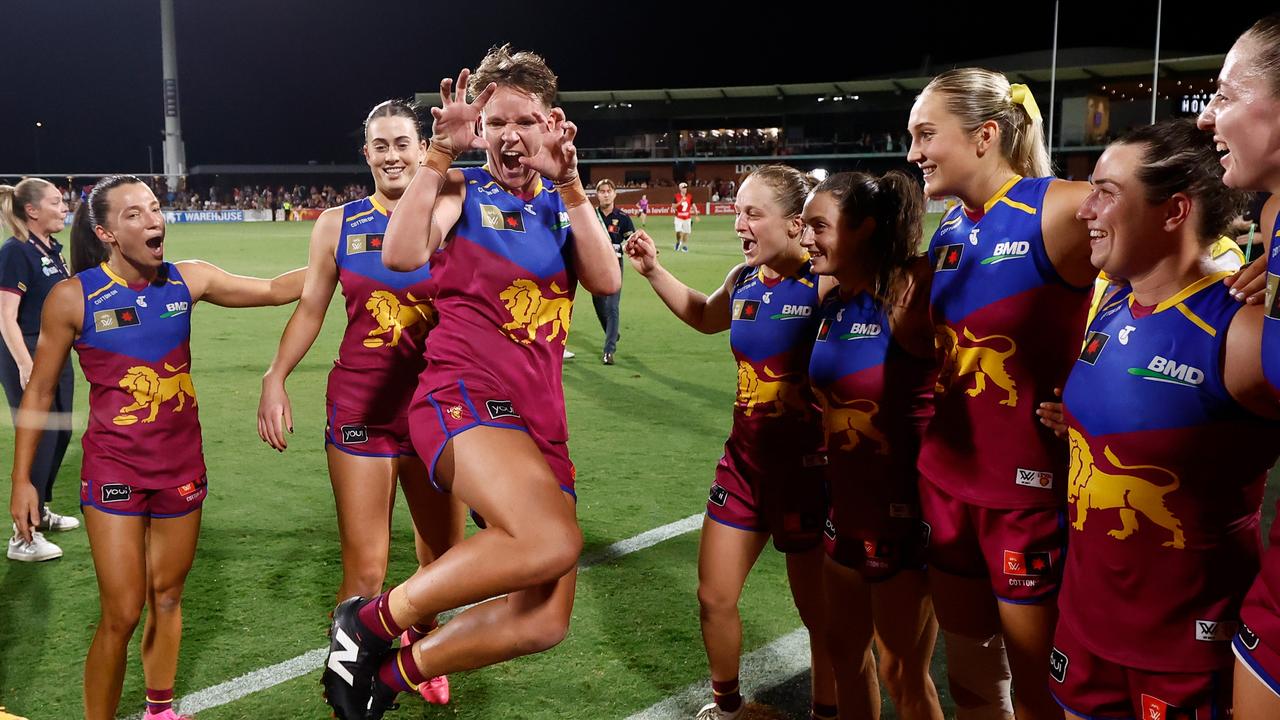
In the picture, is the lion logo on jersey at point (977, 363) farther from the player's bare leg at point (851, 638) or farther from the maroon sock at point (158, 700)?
the maroon sock at point (158, 700)

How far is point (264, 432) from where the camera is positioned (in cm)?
406

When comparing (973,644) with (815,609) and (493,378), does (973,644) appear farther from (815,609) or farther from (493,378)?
(493,378)

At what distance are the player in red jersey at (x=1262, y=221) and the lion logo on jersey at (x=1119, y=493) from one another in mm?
322

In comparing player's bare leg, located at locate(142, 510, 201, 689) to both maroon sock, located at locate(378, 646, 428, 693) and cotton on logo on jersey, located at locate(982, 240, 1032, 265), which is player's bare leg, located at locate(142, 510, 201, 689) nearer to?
maroon sock, located at locate(378, 646, 428, 693)

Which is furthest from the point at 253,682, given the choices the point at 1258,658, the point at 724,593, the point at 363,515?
the point at 1258,658

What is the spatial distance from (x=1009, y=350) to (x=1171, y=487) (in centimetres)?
74

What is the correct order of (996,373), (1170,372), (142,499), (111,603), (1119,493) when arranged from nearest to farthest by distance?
(1170,372), (1119,493), (996,373), (111,603), (142,499)

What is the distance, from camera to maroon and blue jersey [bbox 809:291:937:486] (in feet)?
Answer: 10.6

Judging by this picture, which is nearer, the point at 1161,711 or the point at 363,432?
the point at 1161,711

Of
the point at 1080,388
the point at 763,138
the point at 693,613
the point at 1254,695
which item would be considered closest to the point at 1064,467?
the point at 1080,388

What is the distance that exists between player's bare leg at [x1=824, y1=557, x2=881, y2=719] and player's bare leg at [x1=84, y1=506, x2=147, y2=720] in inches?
98.5

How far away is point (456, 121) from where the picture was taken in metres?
2.97

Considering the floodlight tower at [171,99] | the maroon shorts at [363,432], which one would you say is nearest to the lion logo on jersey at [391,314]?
the maroon shorts at [363,432]

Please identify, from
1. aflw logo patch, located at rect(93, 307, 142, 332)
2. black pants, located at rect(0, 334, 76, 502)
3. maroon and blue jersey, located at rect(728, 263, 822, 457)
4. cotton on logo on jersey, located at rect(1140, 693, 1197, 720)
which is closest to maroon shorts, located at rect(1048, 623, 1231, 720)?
cotton on logo on jersey, located at rect(1140, 693, 1197, 720)
